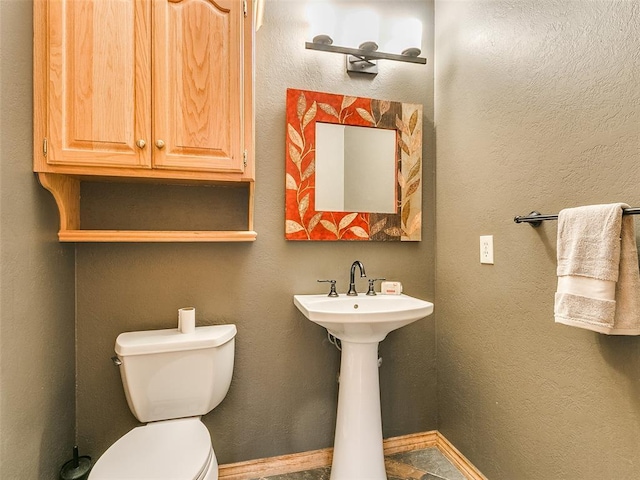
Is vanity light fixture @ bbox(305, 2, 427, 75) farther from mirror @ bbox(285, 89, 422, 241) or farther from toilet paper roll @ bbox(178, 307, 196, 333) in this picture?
toilet paper roll @ bbox(178, 307, 196, 333)

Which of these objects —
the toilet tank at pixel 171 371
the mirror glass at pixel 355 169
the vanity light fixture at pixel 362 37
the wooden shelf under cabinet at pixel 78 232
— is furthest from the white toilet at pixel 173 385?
the vanity light fixture at pixel 362 37

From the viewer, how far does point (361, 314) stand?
1.22 metres

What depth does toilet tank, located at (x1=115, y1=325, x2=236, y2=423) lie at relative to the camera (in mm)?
1303

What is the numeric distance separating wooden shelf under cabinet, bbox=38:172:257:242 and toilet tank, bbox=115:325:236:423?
40cm

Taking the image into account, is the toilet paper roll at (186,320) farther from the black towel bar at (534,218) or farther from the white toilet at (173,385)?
the black towel bar at (534,218)

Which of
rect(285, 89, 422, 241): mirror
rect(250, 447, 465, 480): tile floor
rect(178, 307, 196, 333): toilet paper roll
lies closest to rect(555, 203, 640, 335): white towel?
rect(285, 89, 422, 241): mirror

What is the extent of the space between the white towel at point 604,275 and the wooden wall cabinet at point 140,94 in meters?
1.15

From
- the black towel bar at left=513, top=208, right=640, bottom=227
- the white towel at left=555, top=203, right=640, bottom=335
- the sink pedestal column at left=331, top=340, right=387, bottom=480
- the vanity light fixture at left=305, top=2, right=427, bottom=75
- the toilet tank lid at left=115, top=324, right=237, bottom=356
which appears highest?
the vanity light fixture at left=305, top=2, right=427, bottom=75

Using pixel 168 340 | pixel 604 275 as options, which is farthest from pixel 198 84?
pixel 604 275

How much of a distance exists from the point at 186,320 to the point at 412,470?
1294 millimetres

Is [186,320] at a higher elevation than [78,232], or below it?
below

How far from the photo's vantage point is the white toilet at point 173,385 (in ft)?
3.80

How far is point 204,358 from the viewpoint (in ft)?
4.46

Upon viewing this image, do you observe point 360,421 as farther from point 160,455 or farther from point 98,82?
point 98,82
